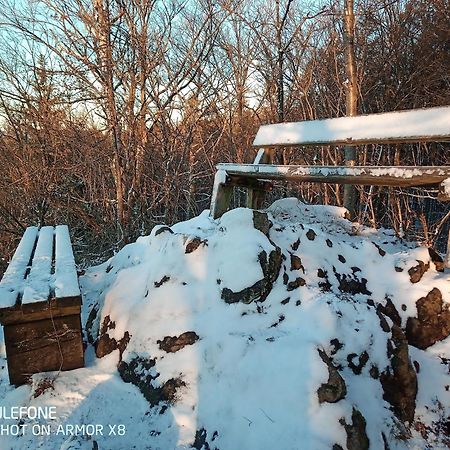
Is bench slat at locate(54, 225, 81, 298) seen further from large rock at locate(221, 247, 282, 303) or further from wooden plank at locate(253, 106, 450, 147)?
wooden plank at locate(253, 106, 450, 147)

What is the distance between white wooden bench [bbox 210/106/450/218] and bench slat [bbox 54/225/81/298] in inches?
50.6

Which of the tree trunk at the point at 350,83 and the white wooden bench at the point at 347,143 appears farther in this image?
the tree trunk at the point at 350,83

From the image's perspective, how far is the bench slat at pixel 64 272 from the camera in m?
2.23

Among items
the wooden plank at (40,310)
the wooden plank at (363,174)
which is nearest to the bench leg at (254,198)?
the wooden plank at (363,174)

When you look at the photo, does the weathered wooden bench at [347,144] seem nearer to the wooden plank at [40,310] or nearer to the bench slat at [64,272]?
the bench slat at [64,272]

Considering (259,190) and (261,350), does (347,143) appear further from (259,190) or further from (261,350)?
(261,350)

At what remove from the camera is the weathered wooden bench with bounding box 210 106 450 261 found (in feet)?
7.11

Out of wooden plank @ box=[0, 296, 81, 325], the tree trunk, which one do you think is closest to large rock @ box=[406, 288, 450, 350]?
wooden plank @ box=[0, 296, 81, 325]

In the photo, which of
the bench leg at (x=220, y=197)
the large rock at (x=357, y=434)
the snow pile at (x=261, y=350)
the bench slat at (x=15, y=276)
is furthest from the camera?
the bench leg at (x=220, y=197)

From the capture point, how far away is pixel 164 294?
8.10 feet

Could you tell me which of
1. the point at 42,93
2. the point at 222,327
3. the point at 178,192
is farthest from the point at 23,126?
the point at 222,327

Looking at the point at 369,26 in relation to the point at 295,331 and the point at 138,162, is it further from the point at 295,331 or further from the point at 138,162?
the point at 295,331

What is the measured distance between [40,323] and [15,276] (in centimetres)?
48

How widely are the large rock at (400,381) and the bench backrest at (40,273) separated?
181 centimetres
